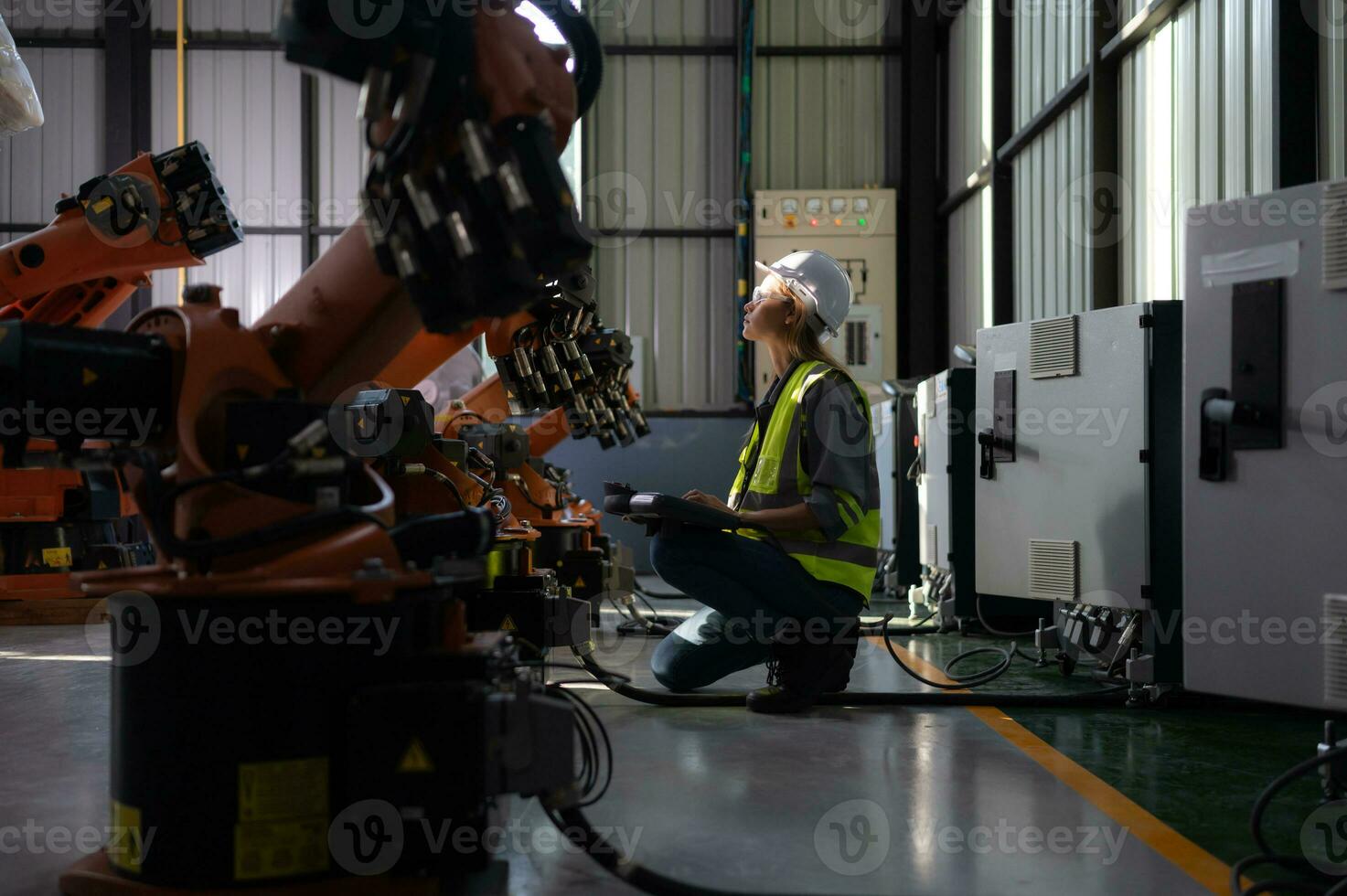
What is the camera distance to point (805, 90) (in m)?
10.6

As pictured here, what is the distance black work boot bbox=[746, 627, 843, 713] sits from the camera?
329 centimetres

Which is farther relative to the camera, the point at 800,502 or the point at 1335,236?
the point at 800,502

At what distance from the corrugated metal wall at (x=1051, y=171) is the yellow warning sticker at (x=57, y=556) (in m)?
5.97

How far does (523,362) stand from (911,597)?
9.29 feet

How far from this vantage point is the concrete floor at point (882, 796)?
1898mm

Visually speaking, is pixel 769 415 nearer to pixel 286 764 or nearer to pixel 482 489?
pixel 482 489

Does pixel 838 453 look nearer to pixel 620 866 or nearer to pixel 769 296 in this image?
pixel 769 296


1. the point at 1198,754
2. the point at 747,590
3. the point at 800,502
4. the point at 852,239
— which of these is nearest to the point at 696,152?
the point at 852,239

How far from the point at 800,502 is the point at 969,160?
22.6ft

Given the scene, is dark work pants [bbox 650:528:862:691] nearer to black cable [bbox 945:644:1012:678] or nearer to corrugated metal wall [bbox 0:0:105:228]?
black cable [bbox 945:644:1012:678]

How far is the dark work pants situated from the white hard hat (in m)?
0.81

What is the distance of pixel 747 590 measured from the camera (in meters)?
3.29

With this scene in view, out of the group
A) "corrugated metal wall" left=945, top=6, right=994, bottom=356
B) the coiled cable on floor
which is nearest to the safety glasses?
the coiled cable on floor

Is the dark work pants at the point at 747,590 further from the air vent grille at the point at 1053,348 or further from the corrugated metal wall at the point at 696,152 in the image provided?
the corrugated metal wall at the point at 696,152
